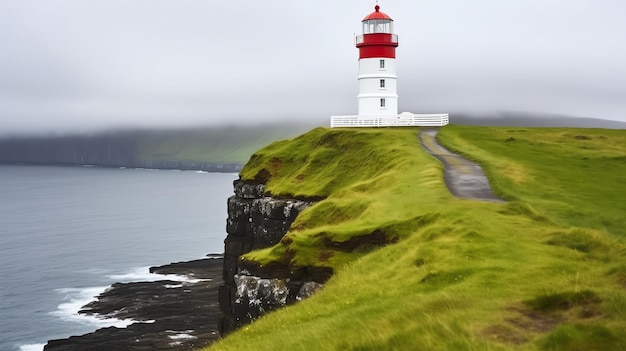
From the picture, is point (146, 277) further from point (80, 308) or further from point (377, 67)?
point (377, 67)

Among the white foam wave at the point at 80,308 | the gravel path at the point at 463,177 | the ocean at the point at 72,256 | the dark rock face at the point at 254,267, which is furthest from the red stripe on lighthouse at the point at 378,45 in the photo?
the ocean at the point at 72,256

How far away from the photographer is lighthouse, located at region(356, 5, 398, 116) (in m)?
78.6

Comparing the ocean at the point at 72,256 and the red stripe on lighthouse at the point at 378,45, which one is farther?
the red stripe on lighthouse at the point at 378,45

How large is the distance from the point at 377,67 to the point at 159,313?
3726 centimetres

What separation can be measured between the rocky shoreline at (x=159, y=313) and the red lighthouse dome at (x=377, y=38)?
34.4 meters

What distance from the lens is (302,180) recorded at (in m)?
59.4

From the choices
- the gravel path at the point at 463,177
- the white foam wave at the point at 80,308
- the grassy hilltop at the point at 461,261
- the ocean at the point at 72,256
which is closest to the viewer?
the grassy hilltop at the point at 461,261

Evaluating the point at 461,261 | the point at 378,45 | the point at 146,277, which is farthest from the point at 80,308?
the point at 461,261

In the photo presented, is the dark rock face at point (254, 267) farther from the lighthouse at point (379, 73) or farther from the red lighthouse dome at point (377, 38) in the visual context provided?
the red lighthouse dome at point (377, 38)

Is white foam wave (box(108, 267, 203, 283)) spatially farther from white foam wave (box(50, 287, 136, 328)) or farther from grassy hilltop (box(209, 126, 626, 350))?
grassy hilltop (box(209, 126, 626, 350))

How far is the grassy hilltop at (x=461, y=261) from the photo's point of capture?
14.1m

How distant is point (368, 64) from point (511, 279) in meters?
62.0

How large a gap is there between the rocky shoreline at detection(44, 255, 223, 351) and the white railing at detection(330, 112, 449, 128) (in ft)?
82.4

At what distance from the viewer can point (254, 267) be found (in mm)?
32906
